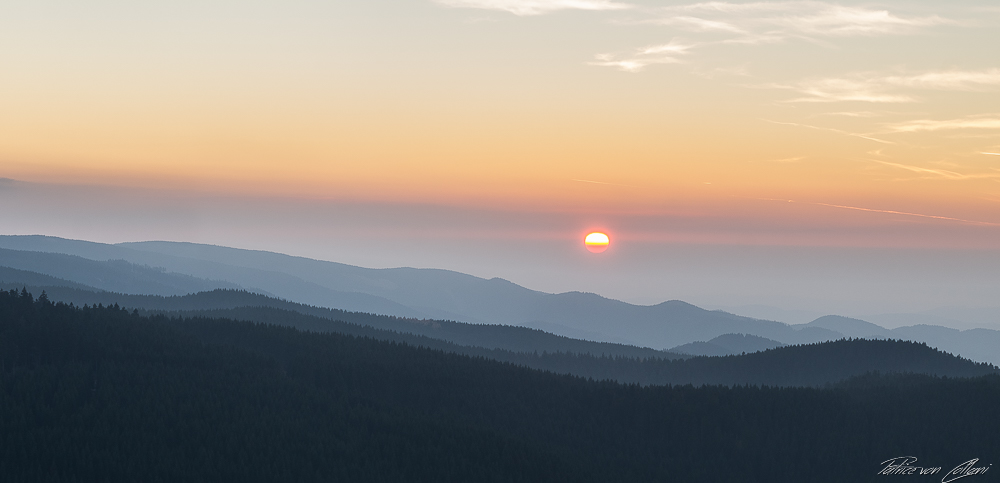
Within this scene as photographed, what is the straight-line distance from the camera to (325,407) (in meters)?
123

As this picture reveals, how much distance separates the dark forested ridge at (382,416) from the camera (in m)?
93.5

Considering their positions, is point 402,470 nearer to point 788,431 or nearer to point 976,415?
point 788,431

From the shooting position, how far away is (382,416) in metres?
121

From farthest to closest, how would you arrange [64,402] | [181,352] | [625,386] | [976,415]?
[625,386]
[976,415]
[181,352]
[64,402]

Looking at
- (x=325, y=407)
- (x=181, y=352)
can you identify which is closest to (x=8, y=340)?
(x=181, y=352)

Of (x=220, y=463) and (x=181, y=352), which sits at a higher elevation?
(x=181, y=352)

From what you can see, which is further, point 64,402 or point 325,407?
point 325,407

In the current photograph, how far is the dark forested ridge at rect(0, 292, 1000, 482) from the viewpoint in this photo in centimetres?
9350

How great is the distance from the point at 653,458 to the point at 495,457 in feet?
124

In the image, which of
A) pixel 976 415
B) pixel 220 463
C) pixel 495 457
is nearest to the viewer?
pixel 220 463

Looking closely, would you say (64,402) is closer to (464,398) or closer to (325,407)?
(325,407)

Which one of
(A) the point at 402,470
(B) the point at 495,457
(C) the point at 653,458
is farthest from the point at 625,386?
(A) the point at 402,470

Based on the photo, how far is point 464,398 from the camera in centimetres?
14625

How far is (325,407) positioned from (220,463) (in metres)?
32.2
